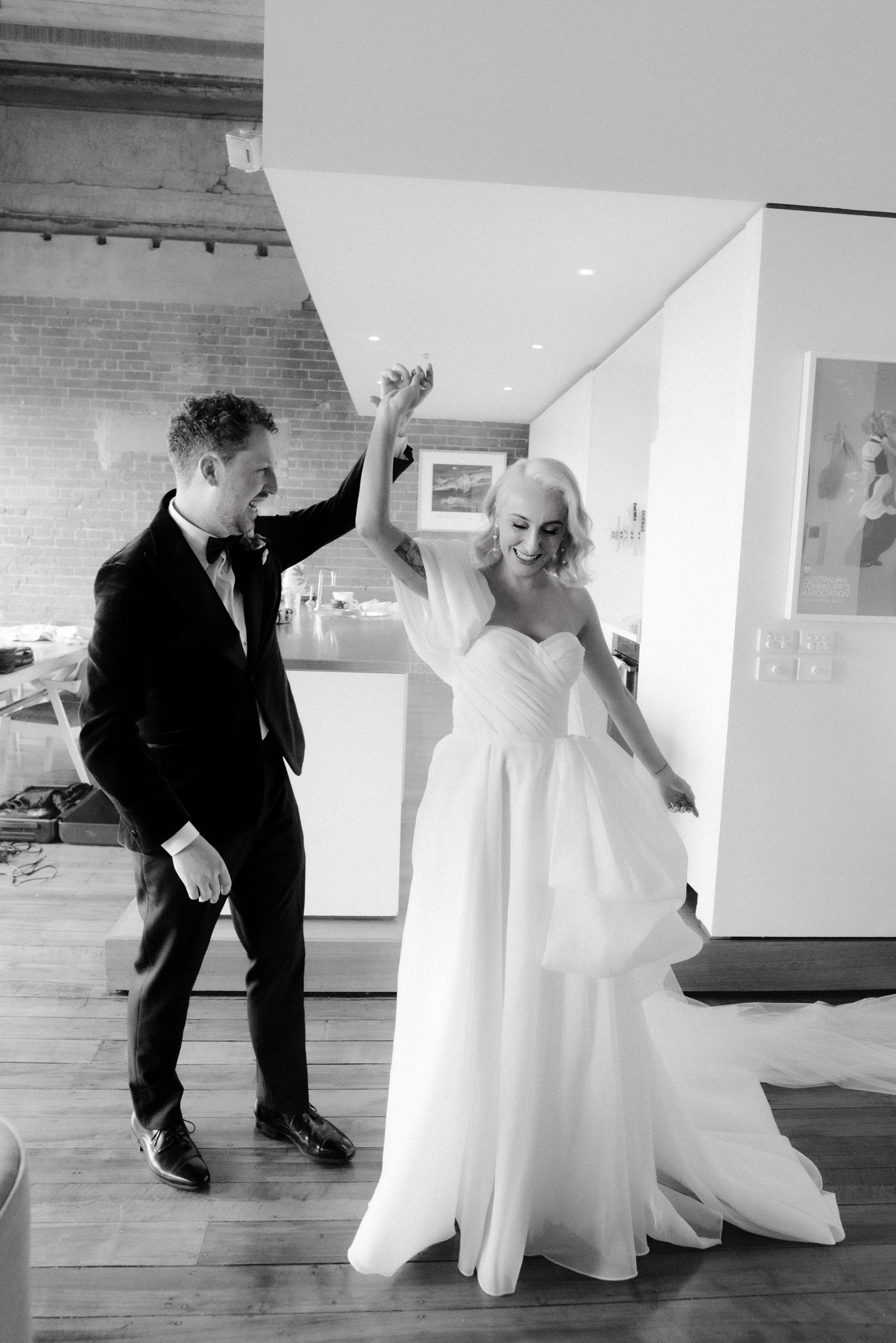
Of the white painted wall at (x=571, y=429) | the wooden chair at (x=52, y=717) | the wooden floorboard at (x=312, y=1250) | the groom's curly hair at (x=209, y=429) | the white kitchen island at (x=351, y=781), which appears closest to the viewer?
the wooden floorboard at (x=312, y=1250)

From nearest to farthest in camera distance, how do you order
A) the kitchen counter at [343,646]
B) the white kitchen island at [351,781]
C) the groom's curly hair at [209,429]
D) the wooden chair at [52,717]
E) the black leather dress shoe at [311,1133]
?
the groom's curly hair at [209,429] → the black leather dress shoe at [311,1133] → the kitchen counter at [343,646] → the white kitchen island at [351,781] → the wooden chair at [52,717]

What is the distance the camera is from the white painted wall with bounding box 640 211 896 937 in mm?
3205

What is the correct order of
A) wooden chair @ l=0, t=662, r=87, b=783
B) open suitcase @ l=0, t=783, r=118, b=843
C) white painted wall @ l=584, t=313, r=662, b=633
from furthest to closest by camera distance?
white painted wall @ l=584, t=313, r=662, b=633, wooden chair @ l=0, t=662, r=87, b=783, open suitcase @ l=0, t=783, r=118, b=843

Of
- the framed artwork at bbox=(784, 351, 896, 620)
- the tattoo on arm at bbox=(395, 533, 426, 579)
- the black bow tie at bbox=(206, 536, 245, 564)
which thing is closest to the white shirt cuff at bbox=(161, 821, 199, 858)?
the black bow tie at bbox=(206, 536, 245, 564)

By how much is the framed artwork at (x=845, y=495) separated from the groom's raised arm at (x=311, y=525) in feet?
5.27

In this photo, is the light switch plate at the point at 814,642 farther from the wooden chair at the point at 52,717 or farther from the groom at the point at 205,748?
the wooden chair at the point at 52,717

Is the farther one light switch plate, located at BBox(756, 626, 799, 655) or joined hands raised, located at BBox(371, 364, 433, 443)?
light switch plate, located at BBox(756, 626, 799, 655)

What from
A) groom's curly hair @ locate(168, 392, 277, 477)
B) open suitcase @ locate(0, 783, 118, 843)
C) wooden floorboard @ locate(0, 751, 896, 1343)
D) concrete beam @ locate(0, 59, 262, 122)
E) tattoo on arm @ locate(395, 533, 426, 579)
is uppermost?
concrete beam @ locate(0, 59, 262, 122)

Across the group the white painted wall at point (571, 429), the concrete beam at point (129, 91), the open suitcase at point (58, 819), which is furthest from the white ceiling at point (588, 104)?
the concrete beam at point (129, 91)

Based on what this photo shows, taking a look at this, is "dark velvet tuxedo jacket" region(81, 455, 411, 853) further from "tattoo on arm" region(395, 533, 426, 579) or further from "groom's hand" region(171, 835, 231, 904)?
"tattoo on arm" region(395, 533, 426, 579)

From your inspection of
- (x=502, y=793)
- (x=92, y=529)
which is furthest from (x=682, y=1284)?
(x=92, y=529)

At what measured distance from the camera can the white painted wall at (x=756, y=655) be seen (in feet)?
10.5

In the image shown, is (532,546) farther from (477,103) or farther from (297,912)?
(477,103)

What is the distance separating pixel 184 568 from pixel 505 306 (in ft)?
11.1
